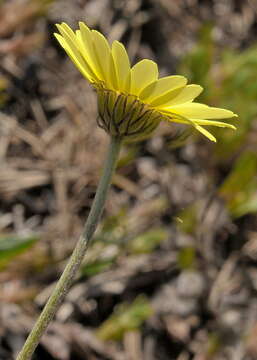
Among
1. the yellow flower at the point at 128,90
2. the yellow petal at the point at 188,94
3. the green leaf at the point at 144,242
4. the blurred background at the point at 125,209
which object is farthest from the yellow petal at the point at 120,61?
the green leaf at the point at 144,242

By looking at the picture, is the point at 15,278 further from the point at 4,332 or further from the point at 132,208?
the point at 132,208

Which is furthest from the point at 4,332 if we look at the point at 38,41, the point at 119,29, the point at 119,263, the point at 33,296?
the point at 119,29

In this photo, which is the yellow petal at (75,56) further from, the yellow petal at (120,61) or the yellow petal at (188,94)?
the yellow petal at (188,94)

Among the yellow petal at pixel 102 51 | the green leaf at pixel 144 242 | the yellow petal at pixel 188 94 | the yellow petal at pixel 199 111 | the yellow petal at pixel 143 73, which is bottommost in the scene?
the green leaf at pixel 144 242

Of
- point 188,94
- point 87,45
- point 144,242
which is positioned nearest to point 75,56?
point 87,45

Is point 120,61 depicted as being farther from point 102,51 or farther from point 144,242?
point 144,242

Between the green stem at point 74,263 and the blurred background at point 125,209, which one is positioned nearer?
the green stem at point 74,263
